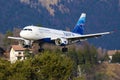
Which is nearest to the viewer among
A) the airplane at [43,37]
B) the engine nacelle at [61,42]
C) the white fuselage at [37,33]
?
the white fuselage at [37,33]

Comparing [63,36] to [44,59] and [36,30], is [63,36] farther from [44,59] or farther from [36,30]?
[44,59]

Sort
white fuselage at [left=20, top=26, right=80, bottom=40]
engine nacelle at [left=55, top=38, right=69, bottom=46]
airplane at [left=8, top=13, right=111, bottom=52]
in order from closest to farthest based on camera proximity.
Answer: white fuselage at [left=20, top=26, right=80, bottom=40] → airplane at [left=8, top=13, right=111, bottom=52] → engine nacelle at [left=55, top=38, right=69, bottom=46]

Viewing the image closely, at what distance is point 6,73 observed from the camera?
102m

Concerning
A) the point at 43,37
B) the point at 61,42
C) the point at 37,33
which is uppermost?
the point at 37,33

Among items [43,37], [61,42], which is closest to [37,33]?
[43,37]

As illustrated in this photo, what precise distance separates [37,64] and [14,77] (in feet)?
29.0

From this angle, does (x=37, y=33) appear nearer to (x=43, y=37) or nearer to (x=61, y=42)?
(x=43, y=37)

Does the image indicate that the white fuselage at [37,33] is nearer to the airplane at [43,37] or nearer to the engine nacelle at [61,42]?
the airplane at [43,37]

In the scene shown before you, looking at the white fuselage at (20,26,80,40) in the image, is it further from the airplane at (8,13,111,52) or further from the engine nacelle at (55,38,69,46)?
the engine nacelle at (55,38,69,46)

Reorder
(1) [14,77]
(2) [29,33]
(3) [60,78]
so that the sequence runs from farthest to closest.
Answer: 1. (2) [29,33]
2. (3) [60,78]
3. (1) [14,77]

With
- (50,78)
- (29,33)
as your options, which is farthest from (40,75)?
(29,33)

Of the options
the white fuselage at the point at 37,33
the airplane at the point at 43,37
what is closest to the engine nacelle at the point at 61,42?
the airplane at the point at 43,37

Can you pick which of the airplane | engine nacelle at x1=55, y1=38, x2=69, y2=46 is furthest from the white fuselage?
engine nacelle at x1=55, y1=38, x2=69, y2=46

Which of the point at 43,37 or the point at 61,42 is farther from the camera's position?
the point at 61,42
